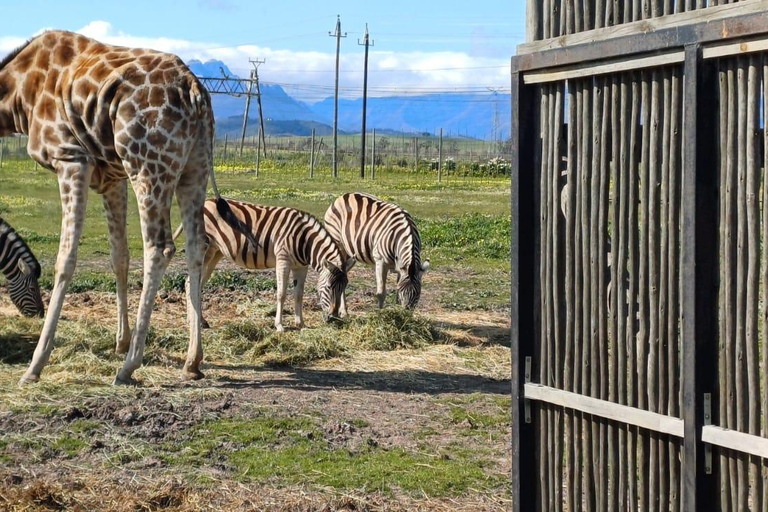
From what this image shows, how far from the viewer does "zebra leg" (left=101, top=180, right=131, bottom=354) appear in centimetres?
943

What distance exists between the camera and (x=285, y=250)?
1170cm

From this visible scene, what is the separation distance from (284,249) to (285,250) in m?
0.02

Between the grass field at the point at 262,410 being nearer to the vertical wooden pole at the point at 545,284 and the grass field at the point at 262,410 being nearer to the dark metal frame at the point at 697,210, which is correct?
the vertical wooden pole at the point at 545,284

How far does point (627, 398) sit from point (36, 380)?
17.5ft

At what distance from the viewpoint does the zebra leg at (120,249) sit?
9430 mm

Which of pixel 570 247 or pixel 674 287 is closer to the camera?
pixel 674 287

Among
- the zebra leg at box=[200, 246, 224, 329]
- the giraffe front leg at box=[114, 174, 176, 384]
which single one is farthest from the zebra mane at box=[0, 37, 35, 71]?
the zebra leg at box=[200, 246, 224, 329]

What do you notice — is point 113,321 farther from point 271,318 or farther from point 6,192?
point 6,192

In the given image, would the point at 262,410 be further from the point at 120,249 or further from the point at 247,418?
the point at 120,249

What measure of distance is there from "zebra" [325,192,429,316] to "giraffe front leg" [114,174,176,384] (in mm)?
3304

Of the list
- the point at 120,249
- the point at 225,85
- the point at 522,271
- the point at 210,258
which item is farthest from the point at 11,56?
the point at 225,85

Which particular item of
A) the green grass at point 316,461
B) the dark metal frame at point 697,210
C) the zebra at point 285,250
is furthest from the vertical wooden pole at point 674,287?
the zebra at point 285,250

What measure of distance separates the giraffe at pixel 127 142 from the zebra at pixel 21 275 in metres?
2.63

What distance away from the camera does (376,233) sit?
40.7 feet
